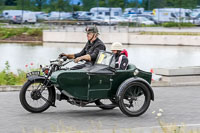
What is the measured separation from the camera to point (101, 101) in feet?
38.4

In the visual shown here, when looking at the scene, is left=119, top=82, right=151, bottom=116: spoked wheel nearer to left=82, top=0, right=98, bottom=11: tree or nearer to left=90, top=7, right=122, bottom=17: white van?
left=90, top=7, right=122, bottom=17: white van

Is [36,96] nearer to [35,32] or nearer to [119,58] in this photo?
[119,58]

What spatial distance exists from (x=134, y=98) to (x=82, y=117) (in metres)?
1.01

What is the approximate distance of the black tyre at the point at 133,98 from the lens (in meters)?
10.7

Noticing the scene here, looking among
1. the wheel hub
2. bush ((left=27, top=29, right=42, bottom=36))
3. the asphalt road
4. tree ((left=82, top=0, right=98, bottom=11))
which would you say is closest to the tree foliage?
tree ((left=82, top=0, right=98, bottom=11))

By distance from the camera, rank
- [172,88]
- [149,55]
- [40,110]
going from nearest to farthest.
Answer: [40,110] → [172,88] → [149,55]

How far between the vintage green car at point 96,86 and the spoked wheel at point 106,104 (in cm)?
5

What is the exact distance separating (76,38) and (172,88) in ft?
129

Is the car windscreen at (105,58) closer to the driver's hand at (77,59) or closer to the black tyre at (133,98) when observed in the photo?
the driver's hand at (77,59)

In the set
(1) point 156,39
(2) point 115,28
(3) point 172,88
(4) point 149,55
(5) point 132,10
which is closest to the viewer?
(3) point 172,88

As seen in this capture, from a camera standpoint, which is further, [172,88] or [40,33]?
[40,33]

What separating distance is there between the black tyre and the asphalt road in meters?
0.15

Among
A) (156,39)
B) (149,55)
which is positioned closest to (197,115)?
(149,55)

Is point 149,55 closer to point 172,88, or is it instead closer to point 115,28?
point 115,28
